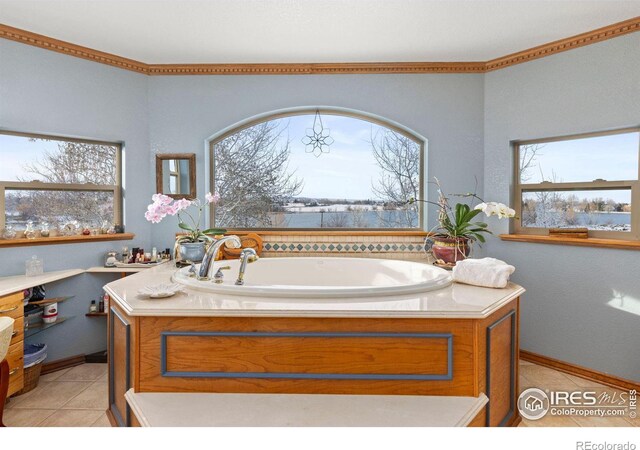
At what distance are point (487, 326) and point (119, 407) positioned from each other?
181cm

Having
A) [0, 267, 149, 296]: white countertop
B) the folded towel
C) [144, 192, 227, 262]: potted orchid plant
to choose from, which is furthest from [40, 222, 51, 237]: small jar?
the folded towel

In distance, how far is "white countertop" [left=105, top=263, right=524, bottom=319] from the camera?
1.54 m

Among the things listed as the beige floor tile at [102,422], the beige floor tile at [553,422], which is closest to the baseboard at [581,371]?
the beige floor tile at [553,422]

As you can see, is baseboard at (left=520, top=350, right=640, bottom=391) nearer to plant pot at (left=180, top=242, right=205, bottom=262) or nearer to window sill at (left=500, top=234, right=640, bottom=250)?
window sill at (left=500, top=234, right=640, bottom=250)

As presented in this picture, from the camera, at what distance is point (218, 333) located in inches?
61.9

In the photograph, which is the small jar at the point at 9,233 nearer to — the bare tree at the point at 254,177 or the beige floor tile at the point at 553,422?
the bare tree at the point at 254,177

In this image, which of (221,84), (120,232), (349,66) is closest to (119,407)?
(120,232)

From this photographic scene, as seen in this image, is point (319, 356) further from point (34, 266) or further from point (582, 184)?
point (582, 184)

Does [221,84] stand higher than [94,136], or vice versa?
[221,84]

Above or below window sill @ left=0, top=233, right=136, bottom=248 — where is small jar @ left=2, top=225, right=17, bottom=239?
above

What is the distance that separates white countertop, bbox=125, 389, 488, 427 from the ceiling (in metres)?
2.20

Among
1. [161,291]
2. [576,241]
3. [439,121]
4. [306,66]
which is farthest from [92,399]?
[576,241]

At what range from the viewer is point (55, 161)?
291 cm
